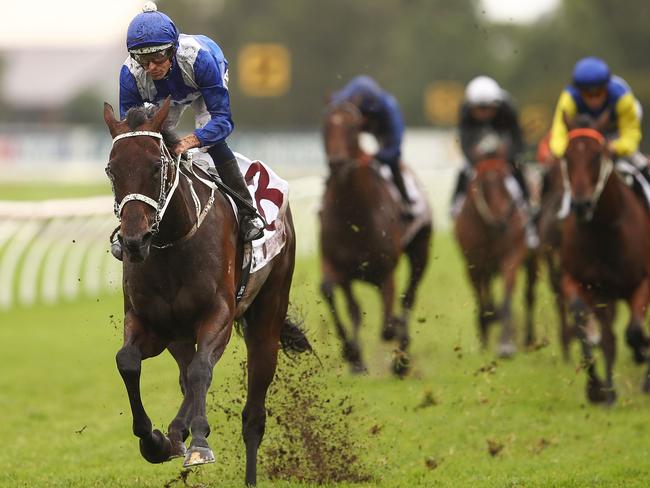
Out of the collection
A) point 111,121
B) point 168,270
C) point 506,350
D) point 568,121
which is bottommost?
point 506,350

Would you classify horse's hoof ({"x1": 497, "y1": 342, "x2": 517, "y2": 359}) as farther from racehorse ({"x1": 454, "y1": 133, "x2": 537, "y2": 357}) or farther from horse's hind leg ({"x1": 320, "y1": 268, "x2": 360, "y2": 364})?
horse's hind leg ({"x1": 320, "y1": 268, "x2": 360, "y2": 364})

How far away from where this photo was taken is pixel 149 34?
4941 mm

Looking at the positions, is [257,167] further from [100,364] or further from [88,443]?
[100,364]

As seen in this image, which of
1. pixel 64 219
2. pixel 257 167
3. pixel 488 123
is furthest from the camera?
pixel 64 219

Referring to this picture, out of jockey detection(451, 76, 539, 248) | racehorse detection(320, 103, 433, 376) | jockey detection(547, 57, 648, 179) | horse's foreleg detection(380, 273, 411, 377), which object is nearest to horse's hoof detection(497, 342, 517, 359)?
racehorse detection(320, 103, 433, 376)

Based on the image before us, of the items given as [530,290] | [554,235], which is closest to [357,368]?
[554,235]

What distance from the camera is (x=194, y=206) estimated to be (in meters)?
5.14

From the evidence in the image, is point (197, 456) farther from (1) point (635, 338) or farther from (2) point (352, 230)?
(2) point (352, 230)

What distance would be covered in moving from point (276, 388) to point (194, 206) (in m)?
1.59

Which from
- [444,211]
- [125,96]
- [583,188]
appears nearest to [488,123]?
[583,188]

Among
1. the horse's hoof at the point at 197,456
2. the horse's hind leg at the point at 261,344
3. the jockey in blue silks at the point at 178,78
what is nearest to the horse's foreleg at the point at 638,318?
the horse's hind leg at the point at 261,344

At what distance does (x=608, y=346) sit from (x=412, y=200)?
2.67 meters

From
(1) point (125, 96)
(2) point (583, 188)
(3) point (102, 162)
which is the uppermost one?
(1) point (125, 96)

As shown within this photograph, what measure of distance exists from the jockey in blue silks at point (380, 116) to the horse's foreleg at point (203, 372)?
15.4ft
